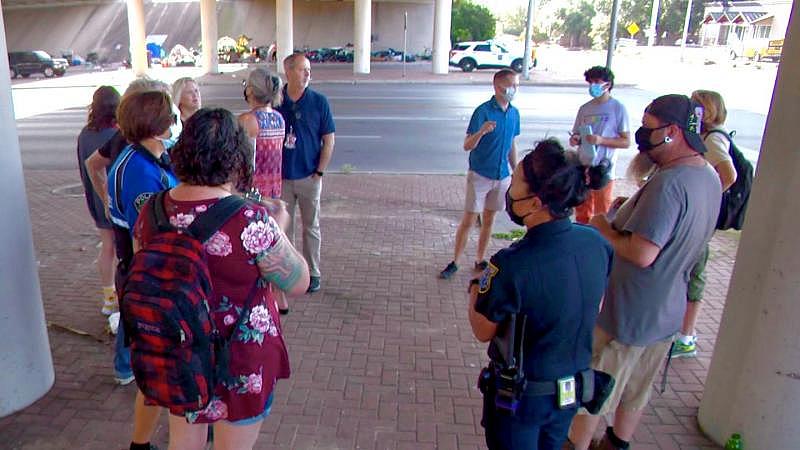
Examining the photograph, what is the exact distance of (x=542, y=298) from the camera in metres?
2.07

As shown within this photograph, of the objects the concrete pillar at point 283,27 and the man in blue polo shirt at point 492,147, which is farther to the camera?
the concrete pillar at point 283,27

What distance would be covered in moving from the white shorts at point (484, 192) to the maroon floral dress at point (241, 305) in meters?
3.47

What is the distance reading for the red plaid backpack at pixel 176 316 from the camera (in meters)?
1.96

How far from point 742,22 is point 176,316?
224 ft

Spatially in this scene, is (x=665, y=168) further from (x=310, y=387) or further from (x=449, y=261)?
(x=449, y=261)

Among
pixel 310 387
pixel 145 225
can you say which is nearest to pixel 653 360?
pixel 310 387

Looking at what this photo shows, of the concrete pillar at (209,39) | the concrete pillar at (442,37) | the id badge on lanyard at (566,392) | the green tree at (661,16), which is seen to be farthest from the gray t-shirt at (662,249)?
the green tree at (661,16)

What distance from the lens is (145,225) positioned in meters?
2.22

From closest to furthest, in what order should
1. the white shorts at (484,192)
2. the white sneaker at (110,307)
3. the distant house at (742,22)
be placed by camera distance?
the white sneaker at (110,307)
the white shorts at (484,192)
the distant house at (742,22)

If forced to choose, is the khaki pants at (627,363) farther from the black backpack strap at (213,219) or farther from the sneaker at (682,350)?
the black backpack strap at (213,219)

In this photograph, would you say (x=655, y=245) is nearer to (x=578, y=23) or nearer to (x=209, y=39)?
(x=209, y=39)

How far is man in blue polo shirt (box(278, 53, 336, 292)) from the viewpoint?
5043 mm

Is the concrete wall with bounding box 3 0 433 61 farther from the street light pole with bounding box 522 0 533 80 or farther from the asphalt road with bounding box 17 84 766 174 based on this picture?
the asphalt road with bounding box 17 84 766 174

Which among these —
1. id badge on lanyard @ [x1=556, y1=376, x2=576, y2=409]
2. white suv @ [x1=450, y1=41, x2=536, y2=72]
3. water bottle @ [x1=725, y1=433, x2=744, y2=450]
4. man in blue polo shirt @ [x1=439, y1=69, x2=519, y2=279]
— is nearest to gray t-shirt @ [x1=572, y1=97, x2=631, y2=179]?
man in blue polo shirt @ [x1=439, y1=69, x2=519, y2=279]
